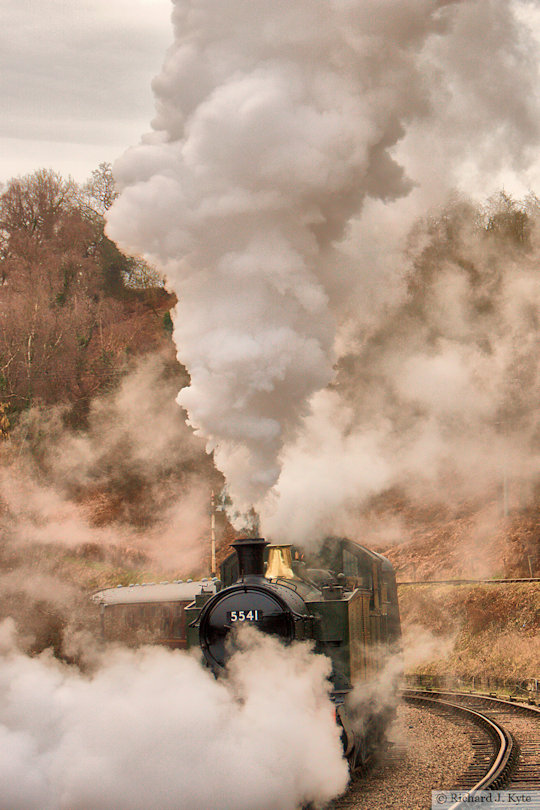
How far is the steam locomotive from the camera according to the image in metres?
8.78

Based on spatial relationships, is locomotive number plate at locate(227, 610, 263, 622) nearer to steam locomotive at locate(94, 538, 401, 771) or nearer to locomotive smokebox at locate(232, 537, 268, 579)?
steam locomotive at locate(94, 538, 401, 771)

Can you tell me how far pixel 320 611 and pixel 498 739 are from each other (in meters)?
4.15

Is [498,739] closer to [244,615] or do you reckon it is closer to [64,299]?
[244,615]

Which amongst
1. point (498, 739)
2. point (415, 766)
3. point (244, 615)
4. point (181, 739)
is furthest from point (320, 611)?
point (498, 739)

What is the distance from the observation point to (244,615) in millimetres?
8828

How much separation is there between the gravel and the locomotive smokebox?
2.41 metres

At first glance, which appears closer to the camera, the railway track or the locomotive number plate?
the locomotive number plate

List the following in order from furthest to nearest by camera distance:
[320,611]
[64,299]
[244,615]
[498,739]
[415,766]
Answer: [64,299]
[498,739]
[415,766]
[320,611]
[244,615]

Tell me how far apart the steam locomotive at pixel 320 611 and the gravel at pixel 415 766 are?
323mm

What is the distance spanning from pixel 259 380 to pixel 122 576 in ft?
62.1

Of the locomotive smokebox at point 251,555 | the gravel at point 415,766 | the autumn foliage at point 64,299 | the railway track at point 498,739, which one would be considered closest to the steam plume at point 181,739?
the gravel at point 415,766

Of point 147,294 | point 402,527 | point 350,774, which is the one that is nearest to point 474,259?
point 402,527

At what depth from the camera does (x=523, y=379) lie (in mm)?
29891

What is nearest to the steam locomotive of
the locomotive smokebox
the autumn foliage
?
the locomotive smokebox
